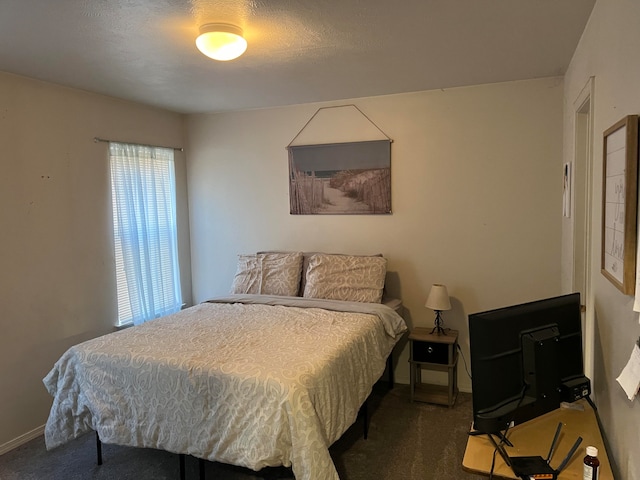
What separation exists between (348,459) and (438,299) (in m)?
1.29

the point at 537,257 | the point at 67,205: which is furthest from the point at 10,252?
the point at 537,257

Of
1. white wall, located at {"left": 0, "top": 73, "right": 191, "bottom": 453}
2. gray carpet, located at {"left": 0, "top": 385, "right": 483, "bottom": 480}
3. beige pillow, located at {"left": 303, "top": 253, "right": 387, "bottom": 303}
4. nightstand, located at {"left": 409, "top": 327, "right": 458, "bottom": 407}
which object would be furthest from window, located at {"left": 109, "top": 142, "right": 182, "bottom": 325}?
nightstand, located at {"left": 409, "top": 327, "right": 458, "bottom": 407}

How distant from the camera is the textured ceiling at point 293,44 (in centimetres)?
196

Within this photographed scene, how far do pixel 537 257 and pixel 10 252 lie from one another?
11.9 ft

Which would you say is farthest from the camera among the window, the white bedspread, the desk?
the window

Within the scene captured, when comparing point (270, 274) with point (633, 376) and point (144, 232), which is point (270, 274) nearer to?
point (144, 232)

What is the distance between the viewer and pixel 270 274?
12.2 ft

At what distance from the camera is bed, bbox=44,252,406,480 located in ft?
6.35

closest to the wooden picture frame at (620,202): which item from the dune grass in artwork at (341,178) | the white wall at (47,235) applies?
the dune grass in artwork at (341,178)

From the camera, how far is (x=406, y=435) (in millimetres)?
2867

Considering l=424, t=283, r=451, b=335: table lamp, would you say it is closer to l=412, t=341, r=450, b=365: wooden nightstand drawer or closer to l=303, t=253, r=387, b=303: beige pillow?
l=412, t=341, r=450, b=365: wooden nightstand drawer

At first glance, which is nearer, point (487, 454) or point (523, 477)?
point (523, 477)

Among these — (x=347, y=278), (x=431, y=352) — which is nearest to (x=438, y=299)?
(x=431, y=352)

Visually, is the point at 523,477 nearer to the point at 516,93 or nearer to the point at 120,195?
the point at 516,93
